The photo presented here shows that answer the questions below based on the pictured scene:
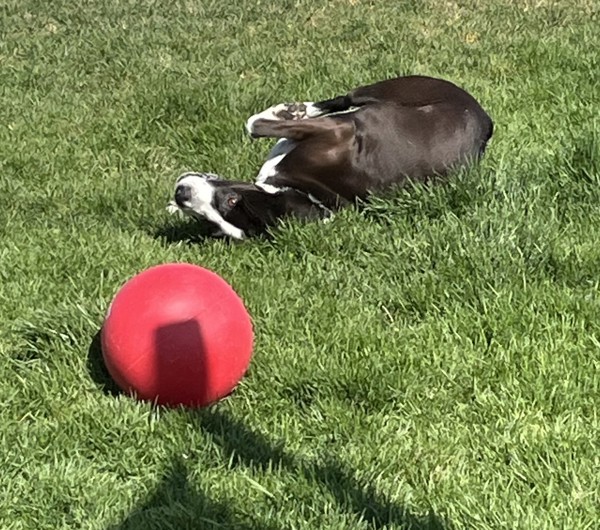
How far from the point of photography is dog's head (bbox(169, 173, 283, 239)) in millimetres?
5184

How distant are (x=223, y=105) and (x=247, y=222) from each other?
1.84 m

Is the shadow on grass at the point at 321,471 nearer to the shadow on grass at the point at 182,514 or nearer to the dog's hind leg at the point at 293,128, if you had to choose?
the shadow on grass at the point at 182,514

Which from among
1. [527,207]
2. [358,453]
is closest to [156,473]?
[358,453]

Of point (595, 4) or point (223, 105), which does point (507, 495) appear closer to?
point (223, 105)

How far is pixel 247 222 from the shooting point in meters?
5.18

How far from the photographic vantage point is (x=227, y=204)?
5.23 meters

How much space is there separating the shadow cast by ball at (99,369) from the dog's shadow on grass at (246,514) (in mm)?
397

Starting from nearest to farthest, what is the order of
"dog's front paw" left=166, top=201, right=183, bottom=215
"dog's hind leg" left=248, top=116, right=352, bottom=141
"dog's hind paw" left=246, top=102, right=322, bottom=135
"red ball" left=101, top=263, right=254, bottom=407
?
"red ball" left=101, top=263, right=254, bottom=407 → "dog's front paw" left=166, top=201, right=183, bottom=215 → "dog's hind leg" left=248, top=116, right=352, bottom=141 → "dog's hind paw" left=246, top=102, right=322, bottom=135

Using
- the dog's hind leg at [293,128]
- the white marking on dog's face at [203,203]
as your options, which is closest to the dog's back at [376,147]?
the dog's hind leg at [293,128]

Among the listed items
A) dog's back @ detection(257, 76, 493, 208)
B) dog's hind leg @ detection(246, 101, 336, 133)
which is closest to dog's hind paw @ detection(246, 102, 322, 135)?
dog's hind leg @ detection(246, 101, 336, 133)

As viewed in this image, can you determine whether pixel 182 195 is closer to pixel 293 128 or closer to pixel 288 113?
pixel 293 128

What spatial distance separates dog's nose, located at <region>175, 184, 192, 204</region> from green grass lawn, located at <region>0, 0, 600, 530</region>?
0.19 metres

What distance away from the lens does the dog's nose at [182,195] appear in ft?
17.2

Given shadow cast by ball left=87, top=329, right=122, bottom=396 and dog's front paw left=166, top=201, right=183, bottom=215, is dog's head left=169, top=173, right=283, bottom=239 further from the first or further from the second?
shadow cast by ball left=87, top=329, right=122, bottom=396
